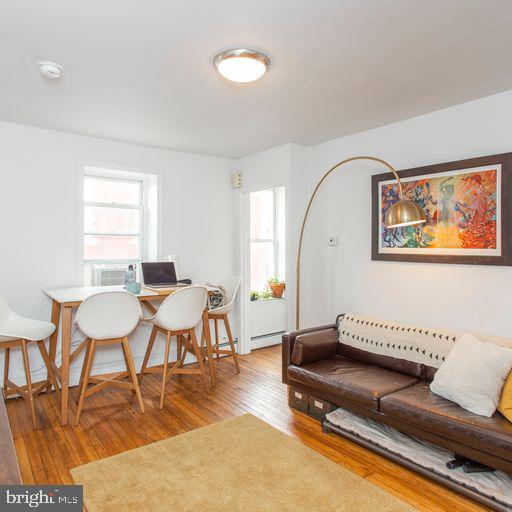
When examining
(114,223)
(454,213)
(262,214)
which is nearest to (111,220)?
(114,223)

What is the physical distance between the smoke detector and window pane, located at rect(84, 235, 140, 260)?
1934 millimetres

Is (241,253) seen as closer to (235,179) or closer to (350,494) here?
(235,179)

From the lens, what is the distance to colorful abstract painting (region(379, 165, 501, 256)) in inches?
109

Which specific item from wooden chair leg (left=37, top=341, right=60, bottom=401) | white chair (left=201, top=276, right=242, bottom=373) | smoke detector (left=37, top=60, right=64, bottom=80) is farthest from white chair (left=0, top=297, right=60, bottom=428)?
smoke detector (left=37, top=60, right=64, bottom=80)

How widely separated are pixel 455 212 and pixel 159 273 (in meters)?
2.75

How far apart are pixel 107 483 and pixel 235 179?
3483 mm

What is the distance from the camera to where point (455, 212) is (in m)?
2.96

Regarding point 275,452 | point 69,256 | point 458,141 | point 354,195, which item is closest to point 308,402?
point 275,452

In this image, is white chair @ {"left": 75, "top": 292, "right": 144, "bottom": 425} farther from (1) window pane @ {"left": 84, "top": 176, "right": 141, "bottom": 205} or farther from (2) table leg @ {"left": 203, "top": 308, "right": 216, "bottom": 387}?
(1) window pane @ {"left": 84, "top": 176, "right": 141, "bottom": 205}

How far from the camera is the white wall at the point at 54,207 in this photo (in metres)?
3.45

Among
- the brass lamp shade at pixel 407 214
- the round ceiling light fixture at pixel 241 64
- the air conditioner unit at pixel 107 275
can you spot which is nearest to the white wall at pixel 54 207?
the air conditioner unit at pixel 107 275

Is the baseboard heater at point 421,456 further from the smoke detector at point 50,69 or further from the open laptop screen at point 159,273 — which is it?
the smoke detector at point 50,69

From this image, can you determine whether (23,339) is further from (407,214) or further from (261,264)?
(261,264)

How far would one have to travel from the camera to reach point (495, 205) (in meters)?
2.73
